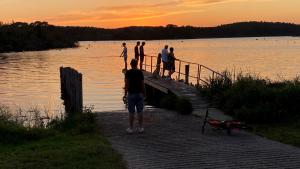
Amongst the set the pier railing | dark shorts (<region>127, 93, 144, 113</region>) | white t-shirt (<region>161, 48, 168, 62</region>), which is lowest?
the pier railing

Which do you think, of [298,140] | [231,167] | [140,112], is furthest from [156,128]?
[231,167]

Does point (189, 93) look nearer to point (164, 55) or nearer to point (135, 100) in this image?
point (164, 55)

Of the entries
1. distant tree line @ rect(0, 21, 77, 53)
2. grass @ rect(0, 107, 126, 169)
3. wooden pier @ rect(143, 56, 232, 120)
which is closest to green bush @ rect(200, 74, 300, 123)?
wooden pier @ rect(143, 56, 232, 120)

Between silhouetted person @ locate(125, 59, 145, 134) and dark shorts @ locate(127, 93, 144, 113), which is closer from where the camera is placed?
silhouetted person @ locate(125, 59, 145, 134)

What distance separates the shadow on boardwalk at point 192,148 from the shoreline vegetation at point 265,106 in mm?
1224

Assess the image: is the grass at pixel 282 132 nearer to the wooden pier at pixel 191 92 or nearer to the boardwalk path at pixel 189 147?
the boardwalk path at pixel 189 147

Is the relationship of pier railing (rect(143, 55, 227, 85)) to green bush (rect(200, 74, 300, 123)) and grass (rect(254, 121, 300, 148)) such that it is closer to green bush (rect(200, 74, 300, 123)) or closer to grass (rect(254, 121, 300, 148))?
green bush (rect(200, 74, 300, 123))

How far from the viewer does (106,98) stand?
3509cm

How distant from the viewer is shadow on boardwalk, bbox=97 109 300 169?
9.87 meters

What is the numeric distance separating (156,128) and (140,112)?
1.02 metres

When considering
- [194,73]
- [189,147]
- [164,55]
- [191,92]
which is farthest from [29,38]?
[189,147]

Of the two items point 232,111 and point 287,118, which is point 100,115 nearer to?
point 232,111

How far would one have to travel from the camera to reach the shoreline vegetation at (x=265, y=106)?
13758mm

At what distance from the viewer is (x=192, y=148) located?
1121 centimetres
